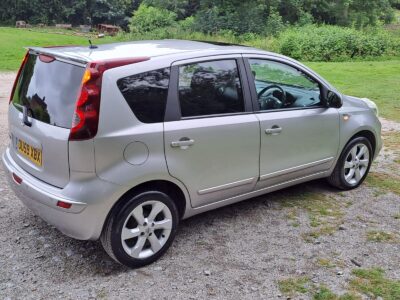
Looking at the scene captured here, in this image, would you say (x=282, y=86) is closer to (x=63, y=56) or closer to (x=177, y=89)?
(x=177, y=89)

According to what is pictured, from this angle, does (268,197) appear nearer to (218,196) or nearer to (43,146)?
(218,196)

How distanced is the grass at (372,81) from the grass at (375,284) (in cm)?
647

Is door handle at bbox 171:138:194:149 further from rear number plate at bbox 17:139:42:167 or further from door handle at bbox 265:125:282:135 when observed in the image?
rear number plate at bbox 17:139:42:167

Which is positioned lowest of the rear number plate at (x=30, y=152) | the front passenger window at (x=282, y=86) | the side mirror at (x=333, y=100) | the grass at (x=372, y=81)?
the grass at (x=372, y=81)

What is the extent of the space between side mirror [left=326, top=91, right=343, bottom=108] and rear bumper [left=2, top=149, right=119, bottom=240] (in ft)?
8.49

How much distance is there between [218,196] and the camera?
13.6 feet

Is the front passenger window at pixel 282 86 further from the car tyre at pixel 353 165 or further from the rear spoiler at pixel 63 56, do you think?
the rear spoiler at pixel 63 56

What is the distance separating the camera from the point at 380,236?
4.32 meters

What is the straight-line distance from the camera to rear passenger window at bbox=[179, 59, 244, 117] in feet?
12.5

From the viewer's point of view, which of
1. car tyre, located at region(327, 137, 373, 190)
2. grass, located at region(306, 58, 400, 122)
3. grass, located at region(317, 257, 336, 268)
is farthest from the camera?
grass, located at region(306, 58, 400, 122)

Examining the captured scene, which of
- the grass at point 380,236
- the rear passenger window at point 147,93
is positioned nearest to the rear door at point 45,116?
the rear passenger window at point 147,93

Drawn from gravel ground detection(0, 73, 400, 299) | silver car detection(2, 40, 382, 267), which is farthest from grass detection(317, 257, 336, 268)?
silver car detection(2, 40, 382, 267)

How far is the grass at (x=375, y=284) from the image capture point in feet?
11.2

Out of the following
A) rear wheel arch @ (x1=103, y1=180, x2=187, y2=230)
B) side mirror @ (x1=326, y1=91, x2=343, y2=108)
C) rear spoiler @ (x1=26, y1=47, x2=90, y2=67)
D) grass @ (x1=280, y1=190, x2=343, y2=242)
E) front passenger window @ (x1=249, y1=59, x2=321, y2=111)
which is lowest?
grass @ (x1=280, y1=190, x2=343, y2=242)
